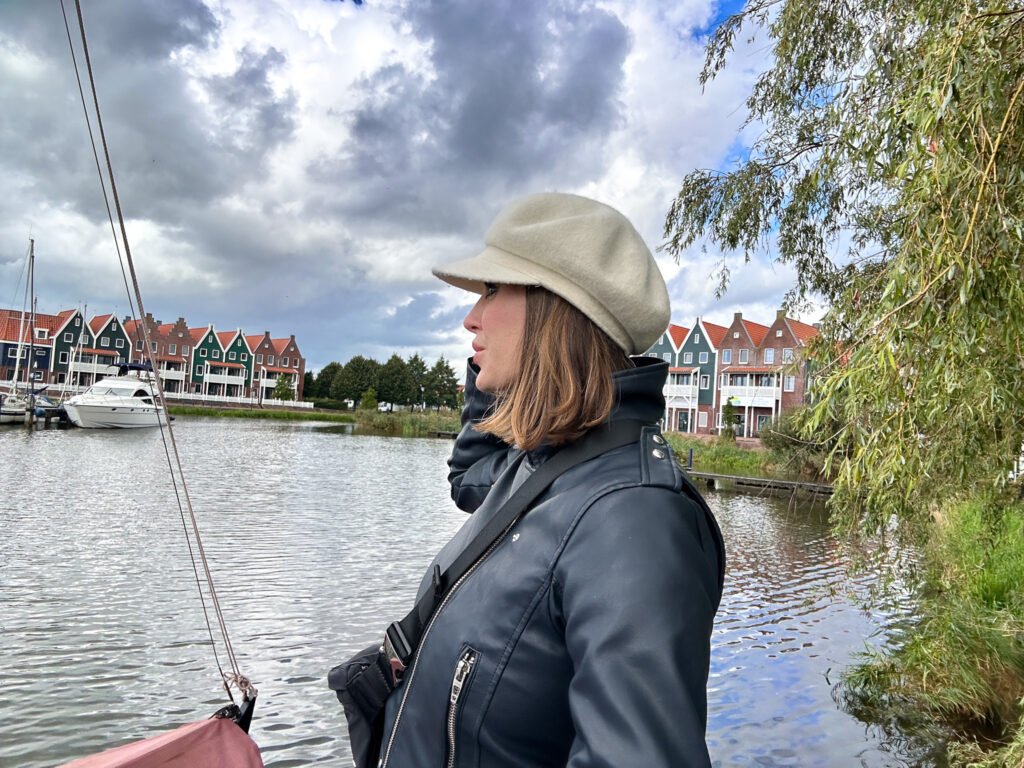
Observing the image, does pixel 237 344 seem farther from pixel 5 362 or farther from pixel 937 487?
pixel 937 487

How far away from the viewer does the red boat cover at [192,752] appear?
238cm

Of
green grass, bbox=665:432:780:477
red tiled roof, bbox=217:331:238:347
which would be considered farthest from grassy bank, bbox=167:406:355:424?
green grass, bbox=665:432:780:477

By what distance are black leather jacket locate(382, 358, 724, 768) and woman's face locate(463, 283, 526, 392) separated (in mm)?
191

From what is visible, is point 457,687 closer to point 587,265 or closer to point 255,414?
point 587,265

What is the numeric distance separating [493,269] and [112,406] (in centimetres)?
3733

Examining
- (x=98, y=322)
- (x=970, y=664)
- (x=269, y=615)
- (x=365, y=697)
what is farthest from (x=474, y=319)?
(x=98, y=322)

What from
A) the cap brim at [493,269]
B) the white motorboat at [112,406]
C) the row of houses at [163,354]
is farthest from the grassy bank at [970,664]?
the row of houses at [163,354]

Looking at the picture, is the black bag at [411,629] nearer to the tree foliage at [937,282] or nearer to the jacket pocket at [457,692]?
the jacket pocket at [457,692]

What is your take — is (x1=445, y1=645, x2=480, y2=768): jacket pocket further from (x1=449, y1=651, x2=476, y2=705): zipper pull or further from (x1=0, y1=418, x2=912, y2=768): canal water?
(x1=0, y1=418, x2=912, y2=768): canal water

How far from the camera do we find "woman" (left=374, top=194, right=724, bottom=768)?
91cm

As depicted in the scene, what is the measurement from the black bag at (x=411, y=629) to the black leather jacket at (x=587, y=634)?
20 millimetres

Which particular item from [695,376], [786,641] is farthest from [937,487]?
[695,376]

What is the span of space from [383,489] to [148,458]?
8300 mm

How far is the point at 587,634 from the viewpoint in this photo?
3.11 feet
